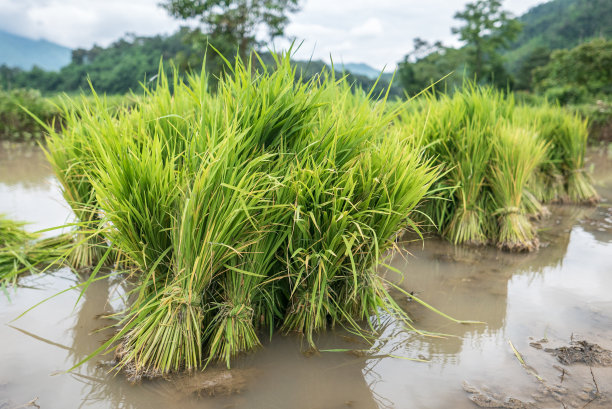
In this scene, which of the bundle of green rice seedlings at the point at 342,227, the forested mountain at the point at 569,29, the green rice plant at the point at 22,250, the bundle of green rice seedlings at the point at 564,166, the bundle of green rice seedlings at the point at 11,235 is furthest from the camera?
the forested mountain at the point at 569,29

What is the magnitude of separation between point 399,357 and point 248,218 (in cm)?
103

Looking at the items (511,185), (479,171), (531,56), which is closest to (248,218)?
(479,171)

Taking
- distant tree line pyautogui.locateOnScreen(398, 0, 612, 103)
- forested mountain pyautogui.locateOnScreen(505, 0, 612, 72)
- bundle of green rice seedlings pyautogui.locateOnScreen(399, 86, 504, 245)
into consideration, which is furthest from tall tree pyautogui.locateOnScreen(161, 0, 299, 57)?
forested mountain pyautogui.locateOnScreen(505, 0, 612, 72)

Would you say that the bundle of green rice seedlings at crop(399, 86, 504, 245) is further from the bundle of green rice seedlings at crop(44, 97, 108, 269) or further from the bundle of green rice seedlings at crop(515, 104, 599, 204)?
the bundle of green rice seedlings at crop(44, 97, 108, 269)

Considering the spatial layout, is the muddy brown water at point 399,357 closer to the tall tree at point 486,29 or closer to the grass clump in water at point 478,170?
the grass clump in water at point 478,170

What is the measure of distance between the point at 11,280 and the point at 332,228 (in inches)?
92.3

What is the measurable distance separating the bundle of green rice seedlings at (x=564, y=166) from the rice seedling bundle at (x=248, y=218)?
13.3 feet

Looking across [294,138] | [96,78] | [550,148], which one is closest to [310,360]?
[294,138]

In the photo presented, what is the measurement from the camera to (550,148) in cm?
546

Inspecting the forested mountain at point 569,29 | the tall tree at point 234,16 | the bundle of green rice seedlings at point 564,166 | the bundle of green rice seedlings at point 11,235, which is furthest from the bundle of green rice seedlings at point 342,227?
the forested mountain at point 569,29

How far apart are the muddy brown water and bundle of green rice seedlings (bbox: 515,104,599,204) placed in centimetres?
248

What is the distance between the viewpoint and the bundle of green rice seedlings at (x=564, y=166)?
Answer: 543 cm

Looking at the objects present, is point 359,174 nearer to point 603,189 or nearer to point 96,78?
point 603,189

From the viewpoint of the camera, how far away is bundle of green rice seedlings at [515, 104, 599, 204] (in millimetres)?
5430
